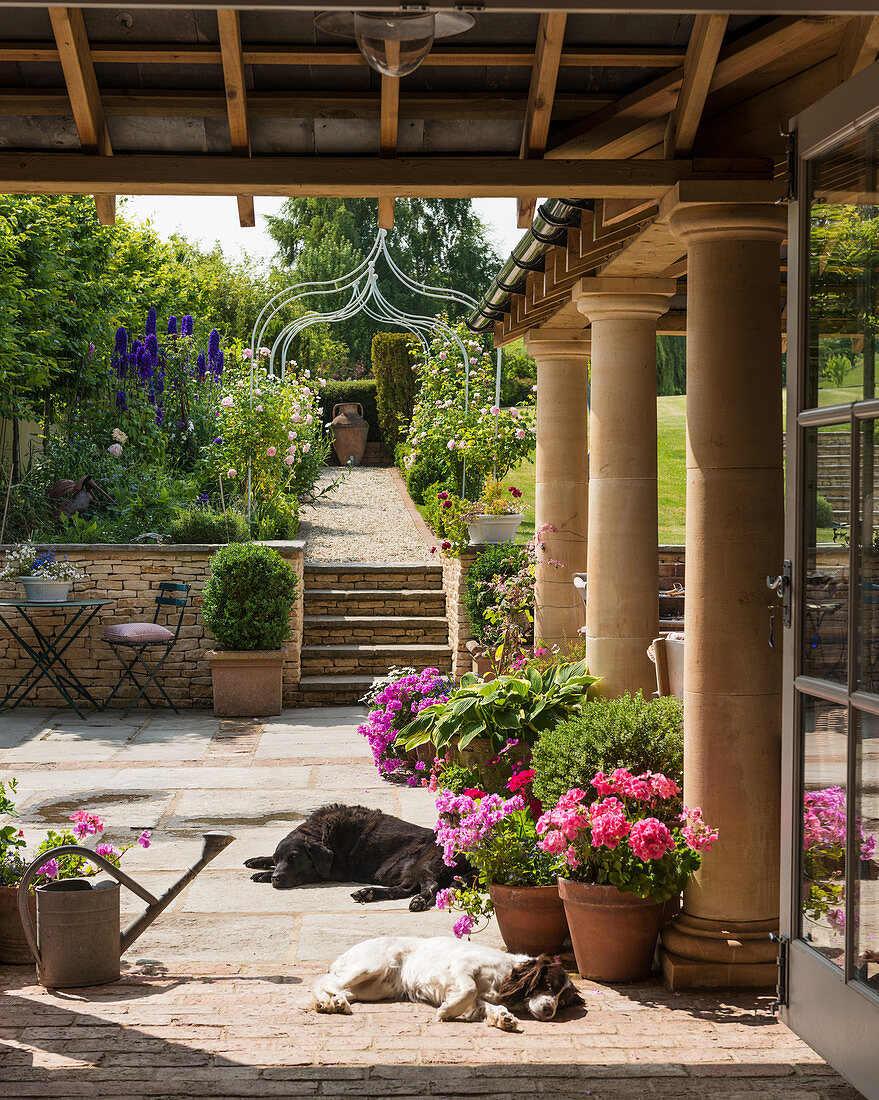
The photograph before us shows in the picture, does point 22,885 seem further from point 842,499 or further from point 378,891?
point 842,499

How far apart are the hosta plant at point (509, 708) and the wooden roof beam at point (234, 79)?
8.85 ft

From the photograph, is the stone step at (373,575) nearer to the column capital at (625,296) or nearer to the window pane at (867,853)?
the column capital at (625,296)

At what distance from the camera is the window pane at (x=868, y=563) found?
2.67 meters

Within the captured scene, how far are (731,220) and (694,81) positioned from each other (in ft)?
1.79

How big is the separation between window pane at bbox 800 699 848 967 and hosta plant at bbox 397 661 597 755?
211cm

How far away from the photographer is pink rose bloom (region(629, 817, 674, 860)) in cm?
378

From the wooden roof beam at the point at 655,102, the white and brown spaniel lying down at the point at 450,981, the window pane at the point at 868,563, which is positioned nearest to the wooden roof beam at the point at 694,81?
the wooden roof beam at the point at 655,102

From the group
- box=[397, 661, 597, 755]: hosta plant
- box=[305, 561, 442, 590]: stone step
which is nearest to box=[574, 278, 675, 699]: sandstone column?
box=[397, 661, 597, 755]: hosta plant

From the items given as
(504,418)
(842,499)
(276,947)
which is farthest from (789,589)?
(504,418)

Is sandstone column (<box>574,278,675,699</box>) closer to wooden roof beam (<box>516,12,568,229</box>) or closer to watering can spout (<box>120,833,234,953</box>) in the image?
wooden roof beam (<box>516,12,568,229</box>)

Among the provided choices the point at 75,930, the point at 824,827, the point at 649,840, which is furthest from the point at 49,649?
the point at 824,827

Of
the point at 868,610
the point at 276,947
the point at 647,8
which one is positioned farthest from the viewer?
the point at 276,947

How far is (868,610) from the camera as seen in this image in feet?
8.86

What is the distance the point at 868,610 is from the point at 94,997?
2773 mm
